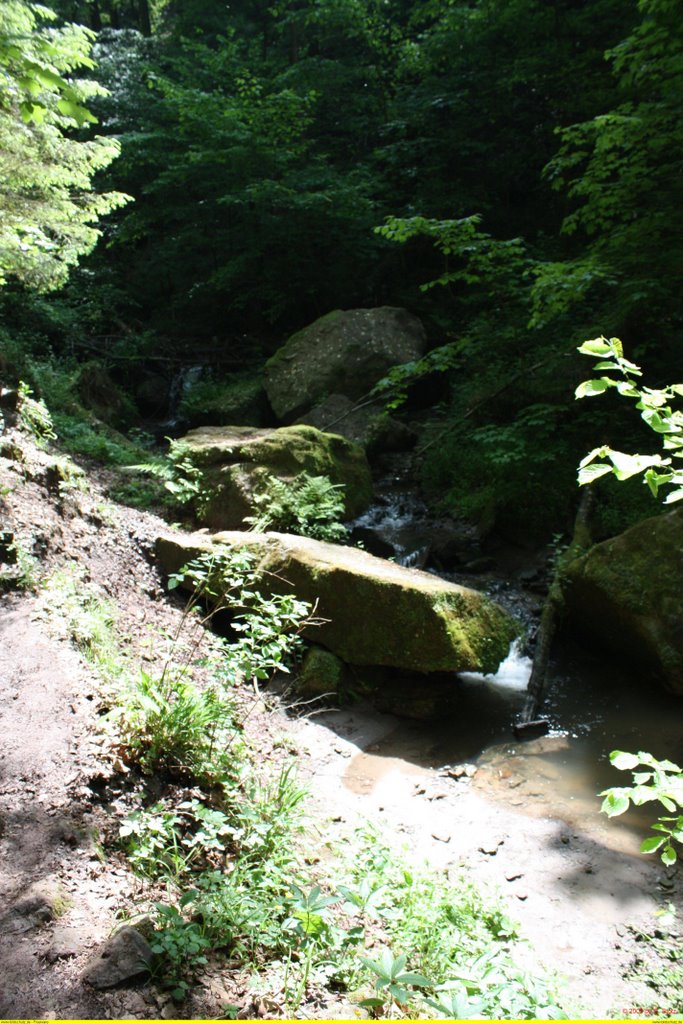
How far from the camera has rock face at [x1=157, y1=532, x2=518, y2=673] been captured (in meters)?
5.47

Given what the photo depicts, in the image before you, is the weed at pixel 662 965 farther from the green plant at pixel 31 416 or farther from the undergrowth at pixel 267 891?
the green plant at pixel 31 416

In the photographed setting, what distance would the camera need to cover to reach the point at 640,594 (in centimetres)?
585

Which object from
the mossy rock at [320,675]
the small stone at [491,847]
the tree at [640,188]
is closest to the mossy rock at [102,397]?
the mossy rock at [320,675]

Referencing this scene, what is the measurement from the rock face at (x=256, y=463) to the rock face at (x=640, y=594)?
3225mm

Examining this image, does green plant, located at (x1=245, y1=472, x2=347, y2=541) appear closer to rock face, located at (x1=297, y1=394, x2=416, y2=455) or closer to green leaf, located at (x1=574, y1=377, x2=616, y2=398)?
rock face, located at (x1=297, y1=394, x2=416, y2=455)

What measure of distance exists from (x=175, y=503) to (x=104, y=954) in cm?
600

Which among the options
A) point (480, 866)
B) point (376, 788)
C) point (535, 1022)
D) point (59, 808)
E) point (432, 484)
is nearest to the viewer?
point (535, 1022)

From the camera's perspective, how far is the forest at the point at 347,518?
2.91m

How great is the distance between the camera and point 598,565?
245 inches

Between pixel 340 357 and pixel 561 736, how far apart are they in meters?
8.98

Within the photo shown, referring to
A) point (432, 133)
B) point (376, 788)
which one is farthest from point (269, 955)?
point (432, 133)

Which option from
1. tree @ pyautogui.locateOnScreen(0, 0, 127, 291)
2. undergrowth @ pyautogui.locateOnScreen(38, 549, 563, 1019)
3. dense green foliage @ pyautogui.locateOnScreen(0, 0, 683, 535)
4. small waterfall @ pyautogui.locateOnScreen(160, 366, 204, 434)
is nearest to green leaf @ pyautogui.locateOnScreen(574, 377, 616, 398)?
undergrowth @ pyautogui.locateOnScreen(38, 549, 563, 1019)

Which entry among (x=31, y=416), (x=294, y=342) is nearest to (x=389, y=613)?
(x=31, y=416)

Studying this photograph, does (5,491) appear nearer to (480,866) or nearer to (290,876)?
(290,876)
